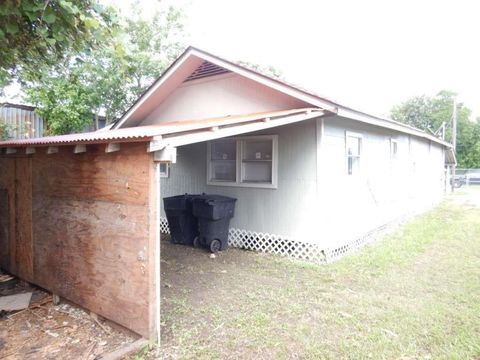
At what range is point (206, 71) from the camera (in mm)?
7984

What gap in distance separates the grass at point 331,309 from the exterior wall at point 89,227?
761 millimetres

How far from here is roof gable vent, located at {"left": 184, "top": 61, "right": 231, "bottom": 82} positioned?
25.4 feet

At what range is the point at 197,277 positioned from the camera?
5.91 metres

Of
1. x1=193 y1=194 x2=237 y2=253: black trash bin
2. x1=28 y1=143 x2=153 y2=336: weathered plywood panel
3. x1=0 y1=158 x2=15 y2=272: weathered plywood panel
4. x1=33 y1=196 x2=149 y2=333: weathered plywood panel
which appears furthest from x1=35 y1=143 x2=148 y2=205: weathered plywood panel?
x1=193 y1=194 x2=237 y2=253: black trash bin

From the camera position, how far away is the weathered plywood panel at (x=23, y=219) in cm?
533

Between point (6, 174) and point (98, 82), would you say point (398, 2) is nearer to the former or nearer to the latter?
point (98, 82)

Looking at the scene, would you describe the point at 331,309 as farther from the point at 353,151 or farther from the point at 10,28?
the point at 10,28

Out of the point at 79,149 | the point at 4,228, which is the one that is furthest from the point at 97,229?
the point at 4,228

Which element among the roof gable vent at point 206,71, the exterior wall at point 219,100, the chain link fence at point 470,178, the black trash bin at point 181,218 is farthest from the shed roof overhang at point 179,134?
the chain link fence at point 470,178

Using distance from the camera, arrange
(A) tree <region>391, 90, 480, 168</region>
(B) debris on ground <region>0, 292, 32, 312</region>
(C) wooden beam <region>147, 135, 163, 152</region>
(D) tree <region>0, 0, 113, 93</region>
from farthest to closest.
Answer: (A) tree <region>391, 90, 480, 168</region>
(B) debris on ground <region>0, 292, 32, 312</region>
(D) tree <region>0, 0, 113, 93</region>
(C) wooden beam <region>147, 135, 163, 152</region>

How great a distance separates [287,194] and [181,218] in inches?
98.6

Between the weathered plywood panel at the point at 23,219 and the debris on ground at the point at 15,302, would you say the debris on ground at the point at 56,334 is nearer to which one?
the debris on ground at the point at 15,302

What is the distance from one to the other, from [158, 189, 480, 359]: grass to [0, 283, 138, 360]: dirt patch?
0.65 metres

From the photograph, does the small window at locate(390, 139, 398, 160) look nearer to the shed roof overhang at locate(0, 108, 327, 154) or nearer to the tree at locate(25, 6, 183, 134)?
the shed roof overhang at locate(0, 108, 327, 154)
